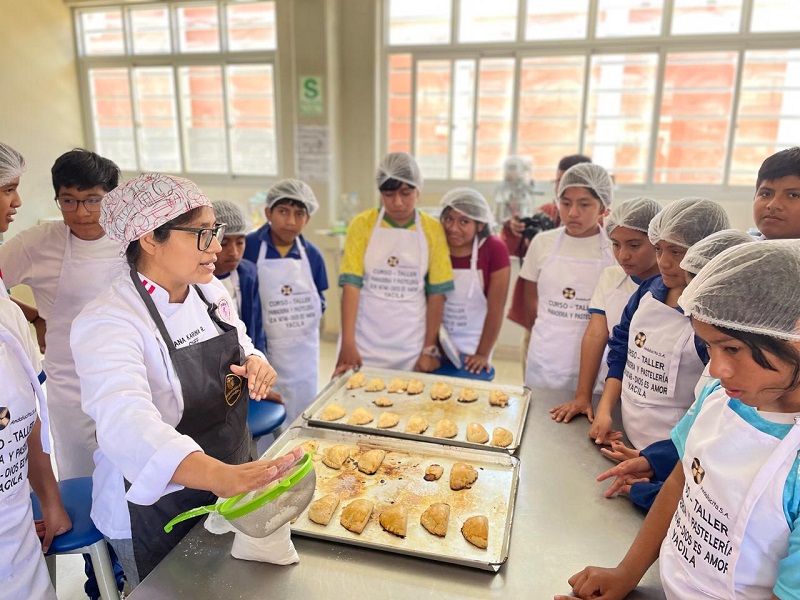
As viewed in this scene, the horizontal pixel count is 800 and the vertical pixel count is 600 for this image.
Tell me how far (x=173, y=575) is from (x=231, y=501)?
23cm

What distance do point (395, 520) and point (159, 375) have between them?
0.65m

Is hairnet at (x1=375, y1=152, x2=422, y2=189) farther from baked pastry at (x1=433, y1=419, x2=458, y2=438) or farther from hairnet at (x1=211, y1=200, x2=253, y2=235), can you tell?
baked pastry at (x1=433, y1=419, x2=458, y2=438)

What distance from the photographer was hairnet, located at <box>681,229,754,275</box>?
3.90ft

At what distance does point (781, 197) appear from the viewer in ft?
5.07

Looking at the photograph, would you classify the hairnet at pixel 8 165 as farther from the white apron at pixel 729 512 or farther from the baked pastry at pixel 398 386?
the white apron at pixel 729 512

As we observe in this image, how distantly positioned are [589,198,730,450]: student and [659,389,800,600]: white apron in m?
0.51

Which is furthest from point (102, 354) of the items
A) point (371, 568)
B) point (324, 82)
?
point (324, 82)

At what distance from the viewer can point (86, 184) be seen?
1803mm

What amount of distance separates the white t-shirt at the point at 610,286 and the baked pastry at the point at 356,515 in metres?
1.13

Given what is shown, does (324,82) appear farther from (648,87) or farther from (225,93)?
(648,87)

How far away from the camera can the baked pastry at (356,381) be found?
79.7 inches

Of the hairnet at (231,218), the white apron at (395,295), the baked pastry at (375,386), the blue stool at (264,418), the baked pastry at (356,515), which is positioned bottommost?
the blue stool at (264,418)

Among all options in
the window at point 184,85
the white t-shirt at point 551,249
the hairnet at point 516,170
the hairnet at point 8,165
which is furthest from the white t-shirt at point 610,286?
the window at point 184,85

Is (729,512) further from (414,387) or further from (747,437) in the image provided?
(414,387)
